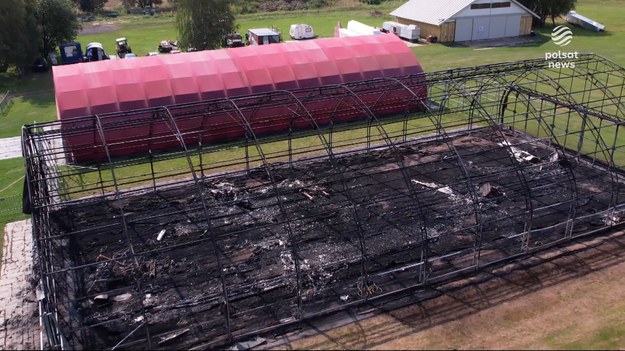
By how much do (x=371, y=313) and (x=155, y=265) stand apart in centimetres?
828

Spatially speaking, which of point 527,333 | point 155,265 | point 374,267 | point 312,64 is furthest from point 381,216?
point 312,64

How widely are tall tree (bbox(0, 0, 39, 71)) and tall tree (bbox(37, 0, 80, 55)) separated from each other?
2.40m

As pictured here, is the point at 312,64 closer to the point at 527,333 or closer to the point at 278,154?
the point at 278,154

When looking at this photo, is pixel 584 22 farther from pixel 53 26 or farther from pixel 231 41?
pixel 53 26

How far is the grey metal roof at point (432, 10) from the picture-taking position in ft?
186

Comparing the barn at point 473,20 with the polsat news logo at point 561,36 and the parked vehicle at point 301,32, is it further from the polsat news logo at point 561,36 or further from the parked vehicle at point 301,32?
the parked vehicle at point 301,32

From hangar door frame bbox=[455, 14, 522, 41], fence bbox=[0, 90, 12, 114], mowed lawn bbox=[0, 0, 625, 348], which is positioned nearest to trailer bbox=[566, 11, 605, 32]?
mowed lawn bbox=[0, 0, 625, 348]

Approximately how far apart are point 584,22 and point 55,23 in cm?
6274

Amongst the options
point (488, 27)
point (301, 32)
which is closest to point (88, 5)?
point (301, 32)

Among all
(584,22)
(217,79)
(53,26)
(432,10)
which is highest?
(53,26)

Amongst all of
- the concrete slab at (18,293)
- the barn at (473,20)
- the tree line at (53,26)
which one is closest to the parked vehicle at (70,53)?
the tree line at (53,26)

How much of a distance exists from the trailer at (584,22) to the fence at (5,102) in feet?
214

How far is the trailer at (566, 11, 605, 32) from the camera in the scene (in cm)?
6325

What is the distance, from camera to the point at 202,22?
45.5 m
